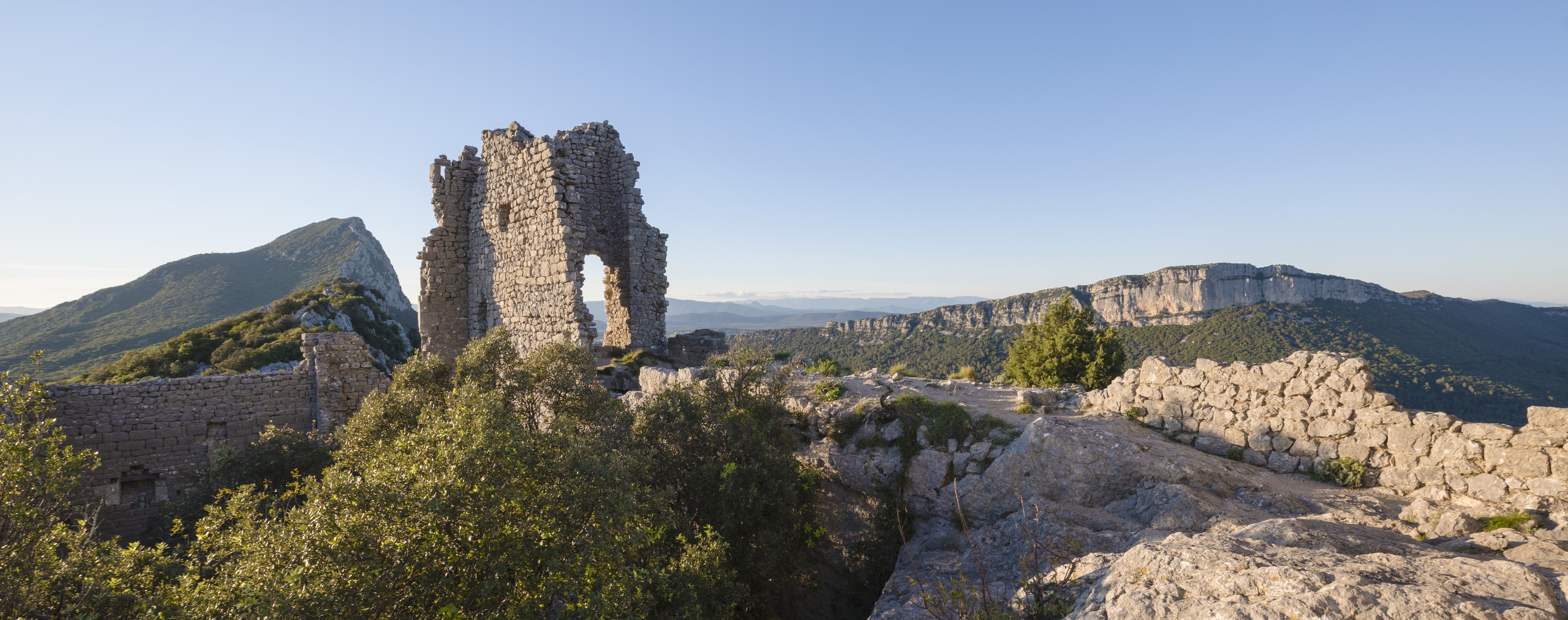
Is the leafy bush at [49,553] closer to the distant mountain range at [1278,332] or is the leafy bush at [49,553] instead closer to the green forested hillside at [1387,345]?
the green forested hillside at [1387,345]

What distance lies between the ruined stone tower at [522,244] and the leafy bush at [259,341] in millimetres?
2544

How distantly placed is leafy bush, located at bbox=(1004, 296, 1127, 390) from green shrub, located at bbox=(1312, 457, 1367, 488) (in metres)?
8.49

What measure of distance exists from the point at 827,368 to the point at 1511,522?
1096 centimetres

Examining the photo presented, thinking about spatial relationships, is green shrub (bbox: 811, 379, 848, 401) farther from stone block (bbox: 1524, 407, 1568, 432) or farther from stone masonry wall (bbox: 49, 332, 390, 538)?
stone masonry wall (bbox: 49, 332, 390, 538)

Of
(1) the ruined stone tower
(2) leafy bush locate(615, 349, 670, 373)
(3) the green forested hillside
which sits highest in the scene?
(1) the ruined stone tower

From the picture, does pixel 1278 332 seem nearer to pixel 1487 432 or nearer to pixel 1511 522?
pixel 1487 432

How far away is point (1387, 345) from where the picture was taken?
4291 centimetres

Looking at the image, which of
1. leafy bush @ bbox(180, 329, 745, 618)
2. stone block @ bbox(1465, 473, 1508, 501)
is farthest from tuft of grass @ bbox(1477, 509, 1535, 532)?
leafy bush @ bbox(180, 329, 745, 618)

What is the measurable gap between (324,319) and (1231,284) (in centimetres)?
7870

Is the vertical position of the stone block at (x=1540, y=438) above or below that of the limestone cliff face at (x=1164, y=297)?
below

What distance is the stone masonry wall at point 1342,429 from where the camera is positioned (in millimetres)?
6852

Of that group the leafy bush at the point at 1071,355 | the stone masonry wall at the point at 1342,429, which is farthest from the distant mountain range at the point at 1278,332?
the stone masonry wall at the point at 1342,429

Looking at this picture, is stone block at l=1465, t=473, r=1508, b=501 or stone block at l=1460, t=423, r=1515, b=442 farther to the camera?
stone block at l=1460, t=423, r=1515, b=442

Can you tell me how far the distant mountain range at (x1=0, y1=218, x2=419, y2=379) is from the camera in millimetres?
36625
